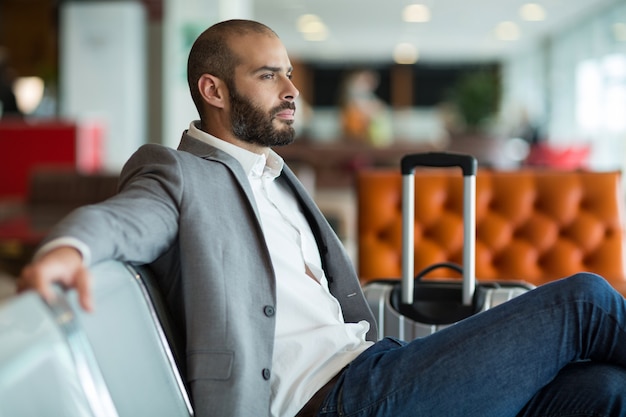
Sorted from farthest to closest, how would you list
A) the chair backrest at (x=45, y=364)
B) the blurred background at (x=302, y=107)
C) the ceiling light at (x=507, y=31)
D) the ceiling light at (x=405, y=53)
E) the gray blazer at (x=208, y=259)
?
the ceiling light at (x=405, y=53), the ceiling light at (x=507, y=31), the blurred background at (x=302, y=107), the gray blazer at (x=208, y=259), the chair backrest at (x=45, y=364)

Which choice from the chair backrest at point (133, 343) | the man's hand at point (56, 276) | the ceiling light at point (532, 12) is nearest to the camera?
the man's hand at point (56, 276)

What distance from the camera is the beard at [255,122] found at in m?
1.63

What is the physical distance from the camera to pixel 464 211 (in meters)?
2.03

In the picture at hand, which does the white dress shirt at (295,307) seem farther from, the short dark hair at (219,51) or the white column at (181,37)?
the white column at (181,37)

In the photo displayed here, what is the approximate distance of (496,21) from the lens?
54.1ft

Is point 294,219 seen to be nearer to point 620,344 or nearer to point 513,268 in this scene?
point 620,344

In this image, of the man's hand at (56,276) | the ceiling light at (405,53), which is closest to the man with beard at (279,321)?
the man's hand at (56,276)

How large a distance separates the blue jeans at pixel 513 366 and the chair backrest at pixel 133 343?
300mm

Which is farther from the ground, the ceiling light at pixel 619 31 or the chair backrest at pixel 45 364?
the ceiling light at pixel 619 31

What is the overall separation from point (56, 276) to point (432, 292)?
1208 millimetres

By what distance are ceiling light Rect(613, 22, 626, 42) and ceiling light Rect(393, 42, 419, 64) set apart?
7817mm

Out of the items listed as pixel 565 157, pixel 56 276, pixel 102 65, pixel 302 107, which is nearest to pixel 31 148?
pixel 102 65

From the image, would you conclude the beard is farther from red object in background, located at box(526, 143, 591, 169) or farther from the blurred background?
red object in background, located at box(526, 143, 591, 169)

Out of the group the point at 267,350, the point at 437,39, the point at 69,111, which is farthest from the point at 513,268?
the point at 437,39
